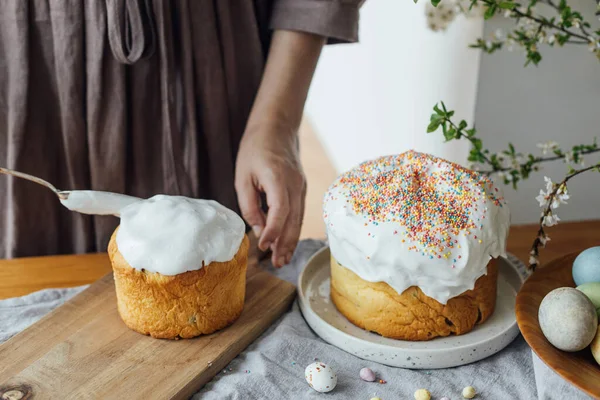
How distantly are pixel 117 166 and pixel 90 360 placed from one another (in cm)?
46

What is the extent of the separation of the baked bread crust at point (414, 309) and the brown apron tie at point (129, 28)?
580 millimetres

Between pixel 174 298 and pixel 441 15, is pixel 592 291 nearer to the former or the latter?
pixel 174 298

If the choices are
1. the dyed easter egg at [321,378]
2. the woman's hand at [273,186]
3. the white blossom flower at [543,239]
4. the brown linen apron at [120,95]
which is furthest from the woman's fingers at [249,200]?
Result: the white blossom flower at [543,239]

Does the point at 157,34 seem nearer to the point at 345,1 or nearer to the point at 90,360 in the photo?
the point at 345,1

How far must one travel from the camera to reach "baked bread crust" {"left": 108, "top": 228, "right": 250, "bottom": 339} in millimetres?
1055

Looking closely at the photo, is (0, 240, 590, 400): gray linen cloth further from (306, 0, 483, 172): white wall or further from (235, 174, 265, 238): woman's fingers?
(306, 0, 483, 172): white wall

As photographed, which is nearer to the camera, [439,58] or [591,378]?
[591,378]

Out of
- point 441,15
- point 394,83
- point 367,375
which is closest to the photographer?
point 367,375

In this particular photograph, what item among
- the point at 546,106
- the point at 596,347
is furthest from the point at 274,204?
the point at 546,106

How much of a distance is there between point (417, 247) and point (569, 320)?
24cm

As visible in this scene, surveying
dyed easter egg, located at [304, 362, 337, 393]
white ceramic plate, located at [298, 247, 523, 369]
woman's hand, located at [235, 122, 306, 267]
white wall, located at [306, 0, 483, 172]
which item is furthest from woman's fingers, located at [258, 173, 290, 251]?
white wall, located at [306, 0, 483, 172]

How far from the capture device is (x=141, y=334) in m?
1.09

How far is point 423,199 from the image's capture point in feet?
3.57

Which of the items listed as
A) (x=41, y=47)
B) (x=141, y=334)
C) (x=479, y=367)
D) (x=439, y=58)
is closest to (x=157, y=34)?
(x=41, y=47)
